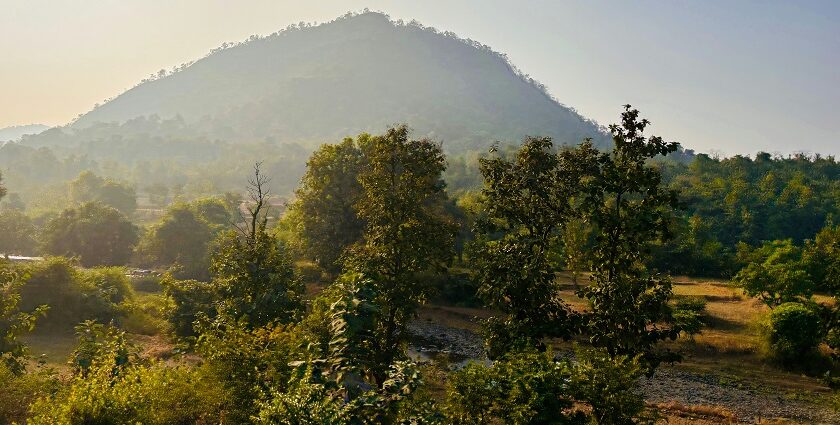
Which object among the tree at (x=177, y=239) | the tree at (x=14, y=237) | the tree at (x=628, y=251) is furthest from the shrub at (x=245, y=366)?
the tree at (x=14, y=237)

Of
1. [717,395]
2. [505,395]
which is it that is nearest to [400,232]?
[505,395]

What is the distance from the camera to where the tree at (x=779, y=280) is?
36844mm

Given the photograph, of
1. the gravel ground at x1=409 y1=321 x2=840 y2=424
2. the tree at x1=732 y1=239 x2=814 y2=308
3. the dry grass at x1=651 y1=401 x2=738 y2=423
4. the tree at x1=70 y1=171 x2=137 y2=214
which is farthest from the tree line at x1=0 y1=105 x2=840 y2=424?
the tree at x1=70 y1=171 x2=137 y2=214

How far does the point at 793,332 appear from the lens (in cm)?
3075

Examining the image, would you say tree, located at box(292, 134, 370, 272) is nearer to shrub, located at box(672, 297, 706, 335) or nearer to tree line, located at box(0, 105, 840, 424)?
tree line, located at box(0, 105, 840, 424)

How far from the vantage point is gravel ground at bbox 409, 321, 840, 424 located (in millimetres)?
24688

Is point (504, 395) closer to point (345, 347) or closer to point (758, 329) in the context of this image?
point (345, 347)

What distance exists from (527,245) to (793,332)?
84.3 feet

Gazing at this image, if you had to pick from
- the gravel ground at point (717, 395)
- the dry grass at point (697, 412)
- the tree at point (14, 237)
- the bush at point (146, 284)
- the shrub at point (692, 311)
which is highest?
the tree at point (14, 237)

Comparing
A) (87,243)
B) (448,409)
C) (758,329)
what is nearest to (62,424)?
(448,409)

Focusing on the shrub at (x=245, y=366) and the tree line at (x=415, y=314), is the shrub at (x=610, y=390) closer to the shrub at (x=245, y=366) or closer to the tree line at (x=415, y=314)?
the tree line at (x=415, y=314)

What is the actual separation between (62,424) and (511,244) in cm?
1119

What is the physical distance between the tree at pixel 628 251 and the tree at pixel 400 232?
500 centimetres

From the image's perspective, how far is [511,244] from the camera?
1474 cm
